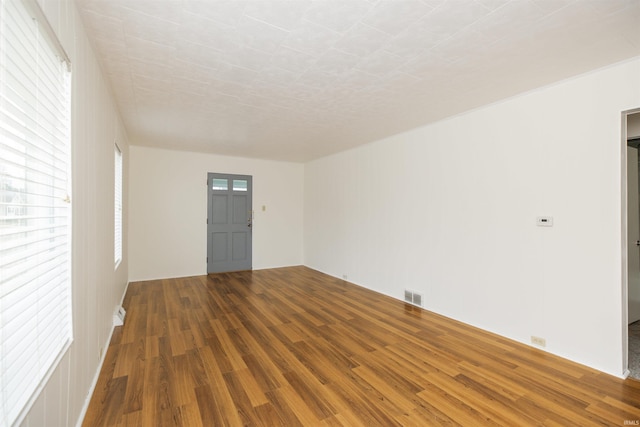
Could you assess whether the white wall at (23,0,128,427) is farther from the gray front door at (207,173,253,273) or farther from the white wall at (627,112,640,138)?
the white wall at (627,112,640,138)

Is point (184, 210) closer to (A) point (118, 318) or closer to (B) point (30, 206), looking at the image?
(A) point (118, 318)

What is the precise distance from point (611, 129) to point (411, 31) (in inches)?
78.5

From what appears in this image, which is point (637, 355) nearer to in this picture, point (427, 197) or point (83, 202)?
point (427, 197)

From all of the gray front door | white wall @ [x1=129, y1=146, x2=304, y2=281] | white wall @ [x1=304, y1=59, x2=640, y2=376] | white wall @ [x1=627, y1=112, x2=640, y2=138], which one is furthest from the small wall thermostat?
the gray front door

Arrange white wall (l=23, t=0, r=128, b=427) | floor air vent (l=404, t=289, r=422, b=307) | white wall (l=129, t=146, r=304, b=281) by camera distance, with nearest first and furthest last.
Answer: white wall (l=23, t=0, r=128, b=427), floor air vent (l=404, t=289, r=422, b=307), white wall (l=129, t=146, r=304, b=281)

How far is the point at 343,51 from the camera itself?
223 centimetres

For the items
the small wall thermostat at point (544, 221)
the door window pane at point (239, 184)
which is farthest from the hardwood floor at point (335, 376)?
the door window pane at point (239, 184)

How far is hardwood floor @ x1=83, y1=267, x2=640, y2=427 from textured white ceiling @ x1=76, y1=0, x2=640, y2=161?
2.62 metres

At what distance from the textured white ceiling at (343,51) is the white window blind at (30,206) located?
77 centimetres

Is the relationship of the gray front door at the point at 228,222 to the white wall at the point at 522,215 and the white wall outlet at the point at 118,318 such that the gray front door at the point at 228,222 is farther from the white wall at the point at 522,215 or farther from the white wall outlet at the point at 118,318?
the white wall at the point at 522,215

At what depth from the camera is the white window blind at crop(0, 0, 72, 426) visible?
1.00 meters

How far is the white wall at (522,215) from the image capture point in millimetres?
2475

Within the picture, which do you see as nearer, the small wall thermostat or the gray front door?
the small wall thermostat

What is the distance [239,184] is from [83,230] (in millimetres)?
4722
